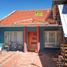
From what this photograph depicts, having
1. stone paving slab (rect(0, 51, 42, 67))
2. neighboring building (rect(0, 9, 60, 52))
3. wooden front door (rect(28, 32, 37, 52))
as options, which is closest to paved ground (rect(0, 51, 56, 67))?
stone paving slab (rect(0, 51, 42, 67))

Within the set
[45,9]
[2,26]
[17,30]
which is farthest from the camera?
[45,9]

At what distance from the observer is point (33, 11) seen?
26031 millimetres

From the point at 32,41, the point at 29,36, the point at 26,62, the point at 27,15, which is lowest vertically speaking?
the point at 26,62

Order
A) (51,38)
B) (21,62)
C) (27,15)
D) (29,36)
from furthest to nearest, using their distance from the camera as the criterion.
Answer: (27,15), (29,36), (51,38), (21,62)

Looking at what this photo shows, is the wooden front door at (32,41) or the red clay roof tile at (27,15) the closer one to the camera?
the wooden front door at (32,41)

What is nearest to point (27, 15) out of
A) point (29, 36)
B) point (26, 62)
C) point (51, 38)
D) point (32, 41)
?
point (29, 36)

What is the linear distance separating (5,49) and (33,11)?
8.43m

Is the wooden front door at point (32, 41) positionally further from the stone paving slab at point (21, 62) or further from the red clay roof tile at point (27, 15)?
the stone paving slab at point (21, 62)

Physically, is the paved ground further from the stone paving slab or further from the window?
the window

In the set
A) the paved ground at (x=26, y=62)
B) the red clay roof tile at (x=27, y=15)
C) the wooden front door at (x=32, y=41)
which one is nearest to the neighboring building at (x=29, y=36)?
the wooden front door at (x=32, y=41)

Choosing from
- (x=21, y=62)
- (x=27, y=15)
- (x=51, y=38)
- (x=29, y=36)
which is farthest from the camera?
(x=27, y=15)

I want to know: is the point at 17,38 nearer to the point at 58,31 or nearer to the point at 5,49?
the point at 5,49

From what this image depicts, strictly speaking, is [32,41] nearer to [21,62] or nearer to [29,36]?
[29,36]

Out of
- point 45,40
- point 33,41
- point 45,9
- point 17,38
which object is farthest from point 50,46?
point 45,9
